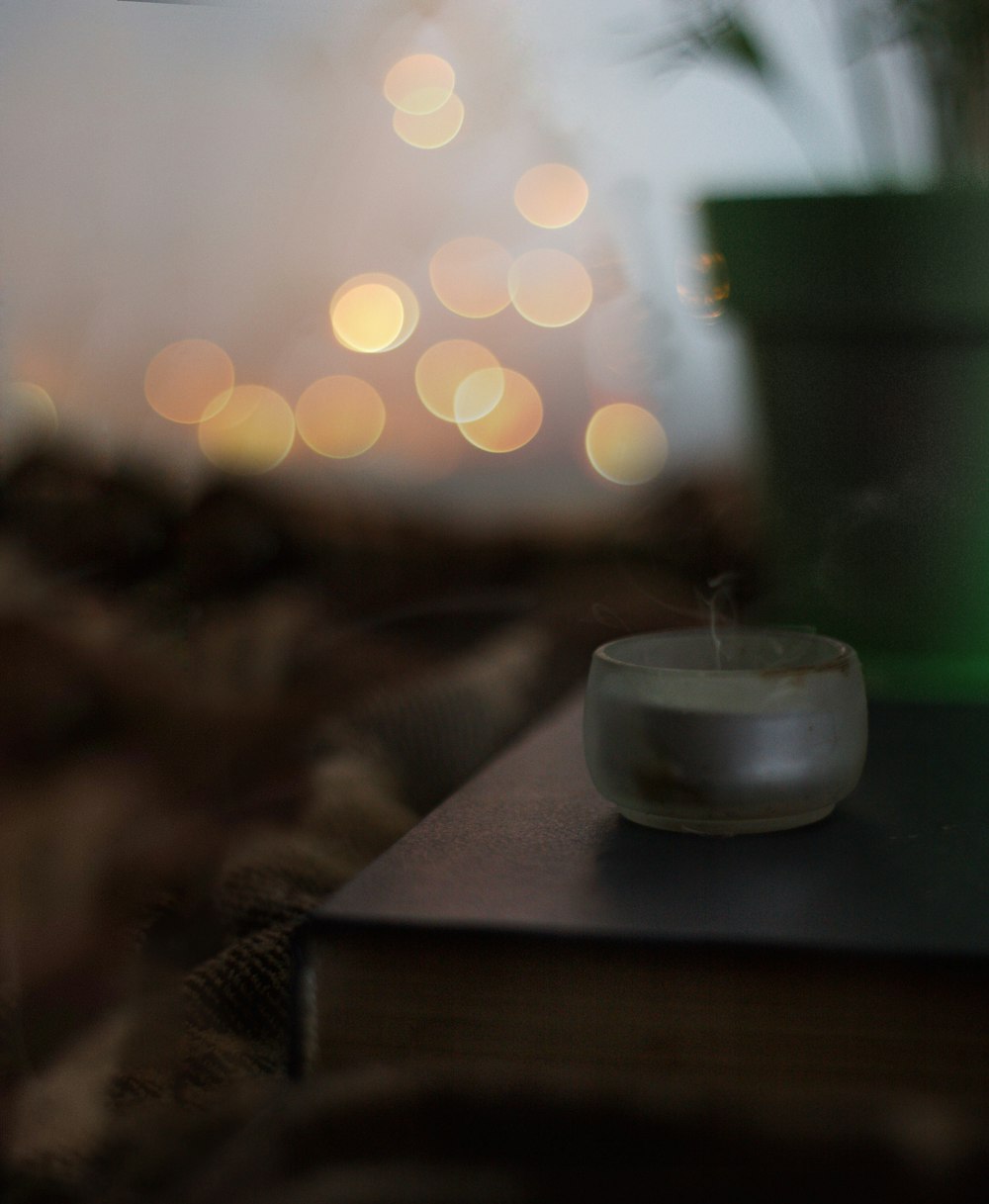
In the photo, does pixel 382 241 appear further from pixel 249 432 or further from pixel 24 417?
pixel 24 417

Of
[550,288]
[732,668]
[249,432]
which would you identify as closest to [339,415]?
[249,432]

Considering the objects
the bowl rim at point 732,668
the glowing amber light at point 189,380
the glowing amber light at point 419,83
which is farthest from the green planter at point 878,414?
the glowing amber light at point 189,380

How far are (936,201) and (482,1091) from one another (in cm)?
46

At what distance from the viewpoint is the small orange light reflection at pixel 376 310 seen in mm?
799

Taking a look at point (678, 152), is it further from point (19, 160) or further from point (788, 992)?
point (788, 992)

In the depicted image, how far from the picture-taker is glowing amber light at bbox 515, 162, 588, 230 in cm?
70

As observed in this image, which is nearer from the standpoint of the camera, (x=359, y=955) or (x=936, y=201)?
(x=359, y=955)

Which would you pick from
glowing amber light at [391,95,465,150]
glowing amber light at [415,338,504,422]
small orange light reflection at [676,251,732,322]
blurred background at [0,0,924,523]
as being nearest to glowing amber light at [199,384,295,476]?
A: blurred background at [0,0,924,523]

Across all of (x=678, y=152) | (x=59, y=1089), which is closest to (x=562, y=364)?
(x=678, y=152)

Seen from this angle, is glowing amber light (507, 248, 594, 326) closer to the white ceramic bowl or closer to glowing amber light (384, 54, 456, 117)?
glowing amber light (384, 54, 456, 117)

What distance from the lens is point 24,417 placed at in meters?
0.67

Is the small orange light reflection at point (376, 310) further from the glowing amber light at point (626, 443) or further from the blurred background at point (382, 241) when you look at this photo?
the glowing amber light at point (626, 443)

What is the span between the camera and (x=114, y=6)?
671mm

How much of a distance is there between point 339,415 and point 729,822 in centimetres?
59
